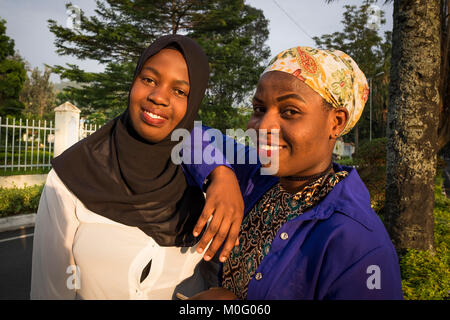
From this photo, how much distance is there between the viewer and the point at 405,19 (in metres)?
3.65

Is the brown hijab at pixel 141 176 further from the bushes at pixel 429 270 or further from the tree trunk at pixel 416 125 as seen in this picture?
the tree trunk at pixel 416 125

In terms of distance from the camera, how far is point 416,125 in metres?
3.54

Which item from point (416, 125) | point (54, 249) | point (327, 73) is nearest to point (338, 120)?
point (327, 73)

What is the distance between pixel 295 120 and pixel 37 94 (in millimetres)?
37549

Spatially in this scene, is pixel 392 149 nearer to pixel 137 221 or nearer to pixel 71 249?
pixel 137 221

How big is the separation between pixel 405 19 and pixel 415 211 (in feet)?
7.07

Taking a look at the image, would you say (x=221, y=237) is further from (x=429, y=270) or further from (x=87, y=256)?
(x=429, y=270)

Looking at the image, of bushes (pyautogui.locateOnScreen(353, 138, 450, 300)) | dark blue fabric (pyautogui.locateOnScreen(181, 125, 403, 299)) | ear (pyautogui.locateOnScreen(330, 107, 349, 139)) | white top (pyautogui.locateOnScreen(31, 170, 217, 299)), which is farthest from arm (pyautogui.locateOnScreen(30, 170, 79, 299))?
bushes (pyautogui.locateOnScreen(353, 138, 450, 300))

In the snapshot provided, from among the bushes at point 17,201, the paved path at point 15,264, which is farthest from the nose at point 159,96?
the bushes at point 17,201

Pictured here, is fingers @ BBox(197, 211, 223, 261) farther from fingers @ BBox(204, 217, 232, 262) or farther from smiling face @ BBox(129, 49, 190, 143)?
smiling face @ BBox(129, 49, 190, 143)

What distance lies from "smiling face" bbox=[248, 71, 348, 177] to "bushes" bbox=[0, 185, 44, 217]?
25.0 feet

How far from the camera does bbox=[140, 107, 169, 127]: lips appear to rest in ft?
4.86
